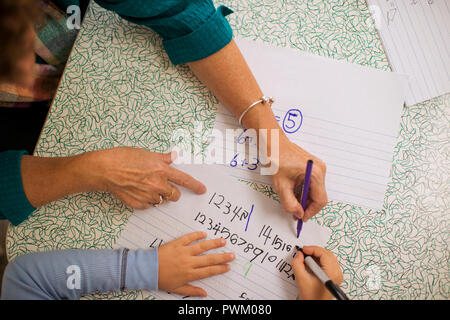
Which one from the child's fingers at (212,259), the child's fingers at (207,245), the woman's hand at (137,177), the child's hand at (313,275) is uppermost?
the woman's hand at (137,177)

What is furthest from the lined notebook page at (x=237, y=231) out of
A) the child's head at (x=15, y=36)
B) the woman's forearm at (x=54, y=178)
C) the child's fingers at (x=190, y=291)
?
the child's head at (x=15, y=36)

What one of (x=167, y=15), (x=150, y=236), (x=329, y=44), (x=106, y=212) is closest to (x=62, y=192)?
(x=106, y=212)

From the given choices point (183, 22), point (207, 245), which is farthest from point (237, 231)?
point (183, 22)

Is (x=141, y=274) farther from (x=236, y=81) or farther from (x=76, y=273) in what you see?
(x=236, y=81)

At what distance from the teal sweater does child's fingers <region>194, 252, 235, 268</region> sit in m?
0.39

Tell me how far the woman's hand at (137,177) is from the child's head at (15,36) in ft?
0.78

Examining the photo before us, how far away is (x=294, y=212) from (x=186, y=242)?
0.25 m

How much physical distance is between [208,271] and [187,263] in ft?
0.16

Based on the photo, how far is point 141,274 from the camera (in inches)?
25.6

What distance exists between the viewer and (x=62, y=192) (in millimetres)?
677

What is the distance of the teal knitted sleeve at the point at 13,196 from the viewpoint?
65 centimetres

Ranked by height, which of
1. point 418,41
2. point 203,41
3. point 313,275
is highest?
point 203,41

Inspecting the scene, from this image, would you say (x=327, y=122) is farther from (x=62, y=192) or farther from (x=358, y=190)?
(x=62, y=192)

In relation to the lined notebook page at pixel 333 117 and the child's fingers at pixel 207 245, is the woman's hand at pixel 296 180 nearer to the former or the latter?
the lined notebook page at pixel 333 117
